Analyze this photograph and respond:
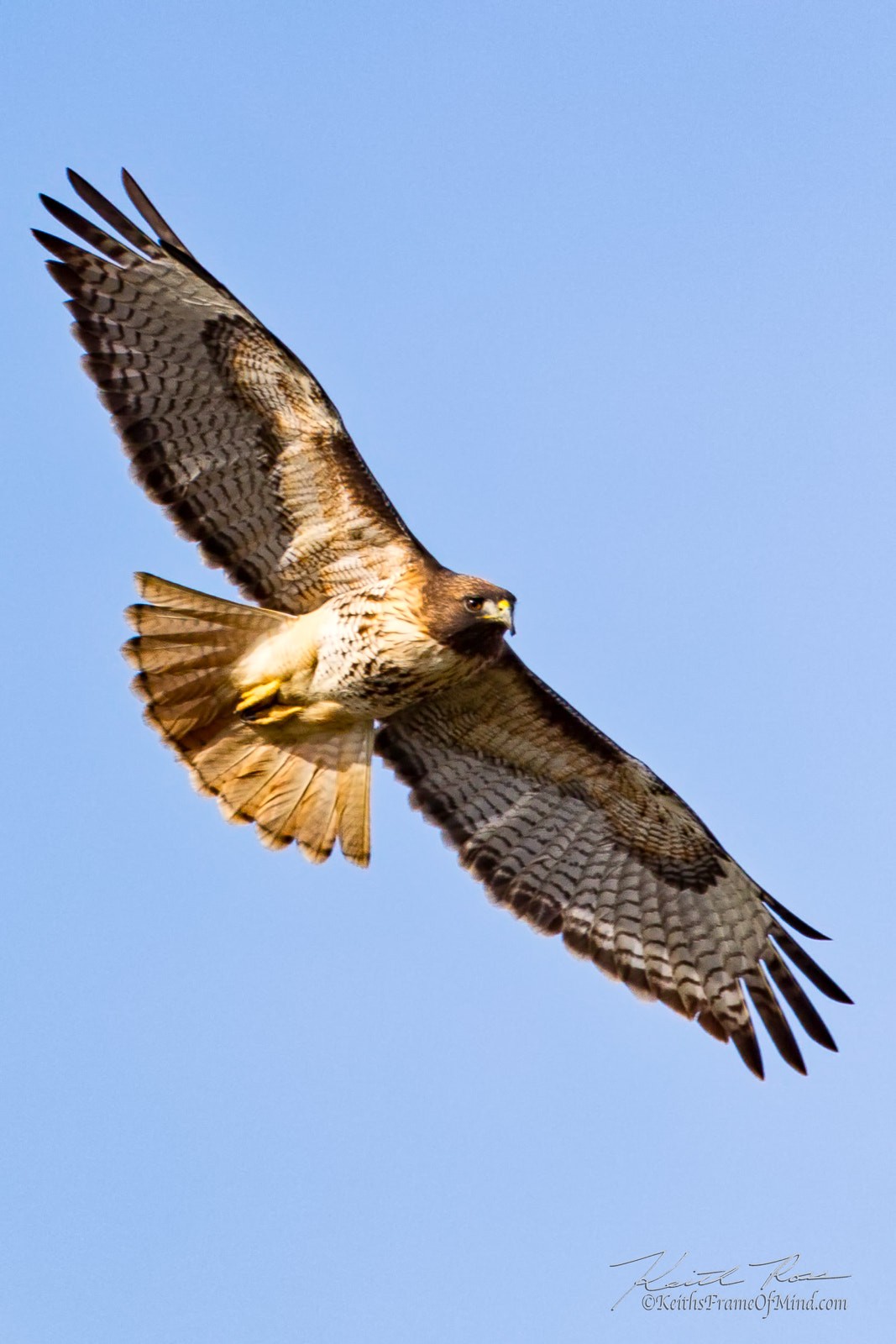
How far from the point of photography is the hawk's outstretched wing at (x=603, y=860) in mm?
10445


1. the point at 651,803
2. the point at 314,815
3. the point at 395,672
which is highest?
the point at 651,803

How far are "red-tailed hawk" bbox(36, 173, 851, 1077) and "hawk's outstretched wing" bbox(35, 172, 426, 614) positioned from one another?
0.01m

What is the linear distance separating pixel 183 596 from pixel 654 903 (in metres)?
3.39

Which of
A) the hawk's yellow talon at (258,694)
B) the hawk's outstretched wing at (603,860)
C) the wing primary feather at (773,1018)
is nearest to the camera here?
the hawk's yellow talon at (258,694)

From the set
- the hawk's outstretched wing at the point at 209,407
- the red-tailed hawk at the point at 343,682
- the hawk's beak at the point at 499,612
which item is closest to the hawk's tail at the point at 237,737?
the red-tailed hawk at the point at 343,682

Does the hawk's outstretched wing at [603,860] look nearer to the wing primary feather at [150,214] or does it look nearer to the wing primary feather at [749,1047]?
the wing primary feather at [749,1047]

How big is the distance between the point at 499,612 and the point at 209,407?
1.96 m

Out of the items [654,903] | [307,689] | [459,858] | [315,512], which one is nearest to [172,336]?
[315,512]

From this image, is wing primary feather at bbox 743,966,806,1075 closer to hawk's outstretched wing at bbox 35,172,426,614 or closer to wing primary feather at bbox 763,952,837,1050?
wing primary feather at bbox 763,952,837,1050

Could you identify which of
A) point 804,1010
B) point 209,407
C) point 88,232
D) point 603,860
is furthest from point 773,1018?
point 88,232

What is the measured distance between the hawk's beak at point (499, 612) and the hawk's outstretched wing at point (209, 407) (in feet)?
2.22

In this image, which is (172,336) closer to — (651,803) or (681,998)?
(651,803)

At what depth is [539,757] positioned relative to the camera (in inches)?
417

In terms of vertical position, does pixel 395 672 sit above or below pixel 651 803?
below
